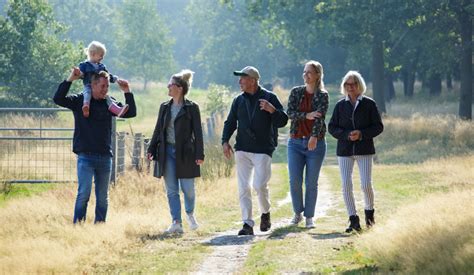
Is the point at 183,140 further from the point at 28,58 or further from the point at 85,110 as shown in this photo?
the point at 28,58

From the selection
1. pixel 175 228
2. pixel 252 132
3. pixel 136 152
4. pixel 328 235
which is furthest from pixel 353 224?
pixel 136 152

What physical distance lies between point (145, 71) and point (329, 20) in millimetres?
57247

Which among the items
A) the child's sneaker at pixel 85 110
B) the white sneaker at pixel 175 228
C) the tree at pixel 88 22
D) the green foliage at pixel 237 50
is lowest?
the white sneaker at pixel 175 228

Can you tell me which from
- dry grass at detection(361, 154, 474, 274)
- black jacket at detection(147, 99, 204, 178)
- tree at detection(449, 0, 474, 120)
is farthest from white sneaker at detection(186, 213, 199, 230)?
tree at detection(449, 0, 474, 120)

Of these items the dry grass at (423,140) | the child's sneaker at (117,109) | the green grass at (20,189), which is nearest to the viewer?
the child's sneaker at (117,109)

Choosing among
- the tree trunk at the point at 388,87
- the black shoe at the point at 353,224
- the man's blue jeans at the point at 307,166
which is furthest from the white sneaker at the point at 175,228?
the tree trunk at the point at 388,87

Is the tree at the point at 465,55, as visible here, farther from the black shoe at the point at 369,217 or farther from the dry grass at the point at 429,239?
the dry grass at the point at 429,239

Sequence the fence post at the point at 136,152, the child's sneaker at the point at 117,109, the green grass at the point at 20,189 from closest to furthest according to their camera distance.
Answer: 1. the child's sneaker at the point at 117,109
2. the green grass at the point at 20,189
3. the fence post at the point at 136,152

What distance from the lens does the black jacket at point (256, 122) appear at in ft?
40.8

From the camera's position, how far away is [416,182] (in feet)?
70.4

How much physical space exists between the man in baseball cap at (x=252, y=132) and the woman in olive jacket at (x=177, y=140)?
0.41 metres

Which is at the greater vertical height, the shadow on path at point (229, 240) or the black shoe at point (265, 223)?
the black shoe at point (265, 223)

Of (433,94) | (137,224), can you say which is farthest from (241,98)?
(433,94)

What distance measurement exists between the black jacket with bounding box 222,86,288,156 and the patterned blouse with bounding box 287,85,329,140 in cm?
28
